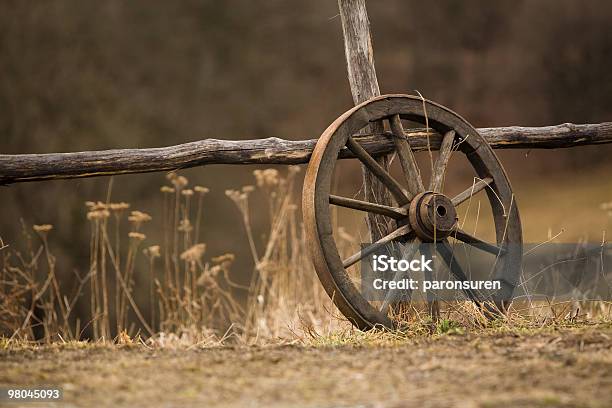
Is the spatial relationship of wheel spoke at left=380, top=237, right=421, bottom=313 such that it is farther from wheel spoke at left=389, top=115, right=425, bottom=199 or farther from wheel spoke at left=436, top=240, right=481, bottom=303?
wheel spoke at left=389, top=115, right=425, bottom=199

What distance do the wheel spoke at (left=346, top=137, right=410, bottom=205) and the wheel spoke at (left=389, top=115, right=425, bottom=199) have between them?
2.7 inches

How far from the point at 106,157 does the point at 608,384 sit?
2.13 m

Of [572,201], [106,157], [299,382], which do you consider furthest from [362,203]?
[572,201]

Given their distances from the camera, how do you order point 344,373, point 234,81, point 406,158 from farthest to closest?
point 234,81, point 406,158, point 344,373

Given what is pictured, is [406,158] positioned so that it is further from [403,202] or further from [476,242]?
[476,242]

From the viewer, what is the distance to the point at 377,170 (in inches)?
135

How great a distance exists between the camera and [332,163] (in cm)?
329

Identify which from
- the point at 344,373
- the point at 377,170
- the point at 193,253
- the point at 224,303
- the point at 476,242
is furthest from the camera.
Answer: the point at 224,303

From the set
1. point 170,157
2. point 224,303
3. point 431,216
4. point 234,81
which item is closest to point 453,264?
point 431,216

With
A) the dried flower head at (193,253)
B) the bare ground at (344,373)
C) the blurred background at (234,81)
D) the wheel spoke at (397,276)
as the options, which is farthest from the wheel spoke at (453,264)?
the blurred background at (234,81)

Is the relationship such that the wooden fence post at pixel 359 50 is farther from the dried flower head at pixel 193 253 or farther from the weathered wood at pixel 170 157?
the dried flower head at pixel 193 253

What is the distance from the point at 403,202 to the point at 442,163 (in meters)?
0.30

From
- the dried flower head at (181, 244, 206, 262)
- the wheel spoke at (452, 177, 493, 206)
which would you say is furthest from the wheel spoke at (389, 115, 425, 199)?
the dried flower head at (181, 244, 206, 262)

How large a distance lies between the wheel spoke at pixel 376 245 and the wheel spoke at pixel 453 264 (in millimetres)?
188
